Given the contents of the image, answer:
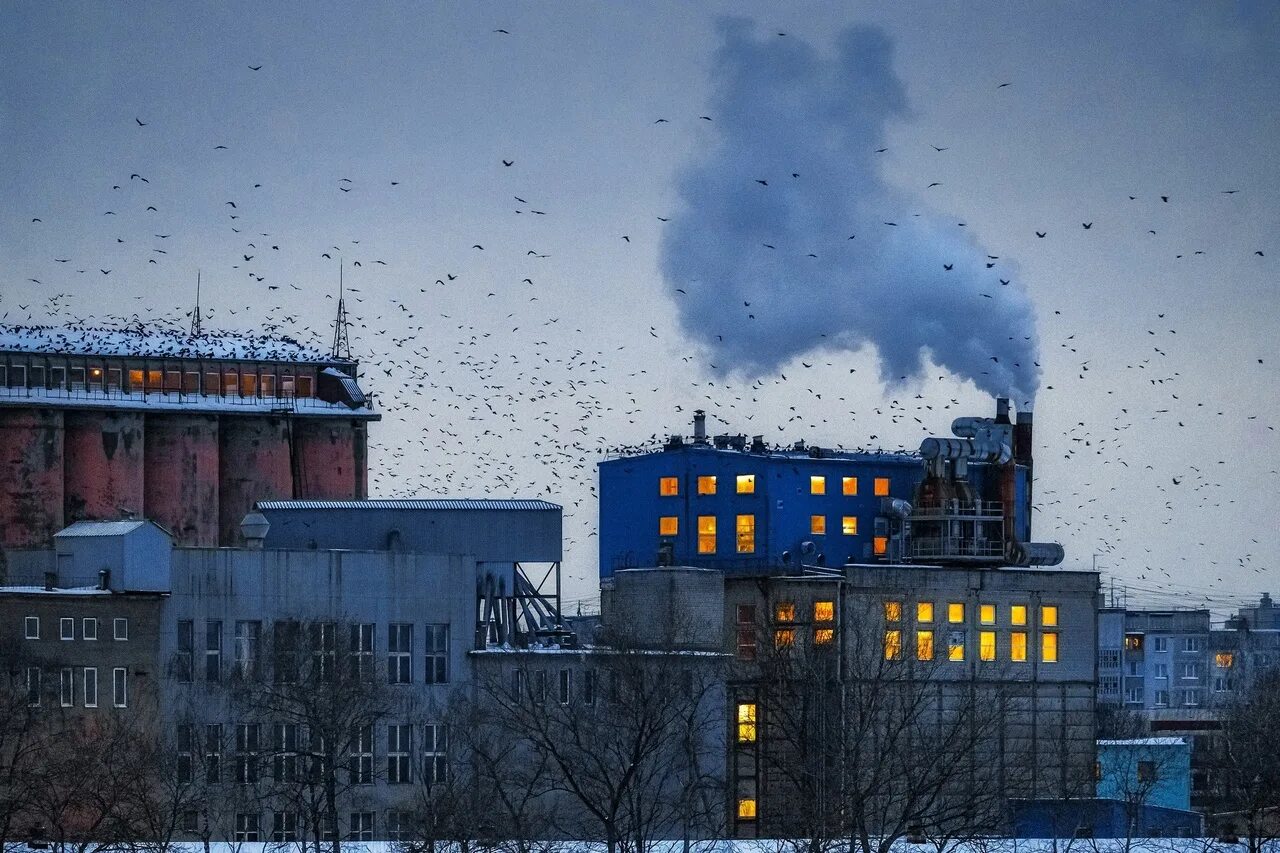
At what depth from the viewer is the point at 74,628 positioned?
80188mm

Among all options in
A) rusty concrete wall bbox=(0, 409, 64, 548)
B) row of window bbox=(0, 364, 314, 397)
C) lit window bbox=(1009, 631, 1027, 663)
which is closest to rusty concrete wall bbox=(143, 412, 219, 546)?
row of window bbox=(0, 364, 314, 397)

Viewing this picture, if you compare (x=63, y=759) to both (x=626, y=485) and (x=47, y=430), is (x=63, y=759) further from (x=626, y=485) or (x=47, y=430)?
(x=626, y=485)

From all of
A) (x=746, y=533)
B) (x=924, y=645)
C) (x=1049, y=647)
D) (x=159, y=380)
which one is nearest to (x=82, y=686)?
(x=159, y=380)

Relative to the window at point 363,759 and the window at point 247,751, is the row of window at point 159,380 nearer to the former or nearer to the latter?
the window at point 247,751

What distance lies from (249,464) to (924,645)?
30084mm

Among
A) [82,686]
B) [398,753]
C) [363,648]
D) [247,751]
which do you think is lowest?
[398,753]

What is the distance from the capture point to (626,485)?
10862 centimetres

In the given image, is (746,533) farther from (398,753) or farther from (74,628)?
(74,628)

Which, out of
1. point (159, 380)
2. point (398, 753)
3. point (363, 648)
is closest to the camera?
point (398, 753)

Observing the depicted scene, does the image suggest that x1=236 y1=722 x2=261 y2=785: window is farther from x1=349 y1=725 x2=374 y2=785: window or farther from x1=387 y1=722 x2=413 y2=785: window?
x1=387 y1=722 x2=413 y2=785: window

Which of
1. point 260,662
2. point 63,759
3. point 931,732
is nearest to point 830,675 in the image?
point 931,732

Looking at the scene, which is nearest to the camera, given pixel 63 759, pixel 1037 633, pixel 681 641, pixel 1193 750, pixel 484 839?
pixel 484 839

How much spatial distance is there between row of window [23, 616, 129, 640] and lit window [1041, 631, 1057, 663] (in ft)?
129

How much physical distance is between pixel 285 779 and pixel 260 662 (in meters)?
4.57
